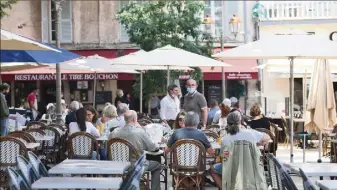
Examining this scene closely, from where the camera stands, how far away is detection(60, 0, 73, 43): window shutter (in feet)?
107

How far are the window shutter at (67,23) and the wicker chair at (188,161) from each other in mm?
21562

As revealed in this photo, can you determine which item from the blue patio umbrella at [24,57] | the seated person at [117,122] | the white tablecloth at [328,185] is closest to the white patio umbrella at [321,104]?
the seated person at [117,122]

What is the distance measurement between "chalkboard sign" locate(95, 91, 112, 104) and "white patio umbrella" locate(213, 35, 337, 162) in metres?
17.4

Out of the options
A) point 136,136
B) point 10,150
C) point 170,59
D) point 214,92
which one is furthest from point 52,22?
point 136,136

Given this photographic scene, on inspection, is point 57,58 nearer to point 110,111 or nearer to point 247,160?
point 110,111

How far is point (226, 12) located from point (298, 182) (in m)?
18.7

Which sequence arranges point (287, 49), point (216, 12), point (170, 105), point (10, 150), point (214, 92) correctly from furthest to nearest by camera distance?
point (216, 12) < point (214, 92) < point (170, 105) < point (287, 49) < point (10, 150)

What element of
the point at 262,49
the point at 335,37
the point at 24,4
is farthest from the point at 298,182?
the point at 24,4

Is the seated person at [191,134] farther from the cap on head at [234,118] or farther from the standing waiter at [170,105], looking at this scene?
the standing waiter at [170,105]

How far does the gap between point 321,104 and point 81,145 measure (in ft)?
18.7

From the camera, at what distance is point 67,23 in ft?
108

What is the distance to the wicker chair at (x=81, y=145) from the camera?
41.4ft

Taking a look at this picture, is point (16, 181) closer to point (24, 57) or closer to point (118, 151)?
point (118, 151)

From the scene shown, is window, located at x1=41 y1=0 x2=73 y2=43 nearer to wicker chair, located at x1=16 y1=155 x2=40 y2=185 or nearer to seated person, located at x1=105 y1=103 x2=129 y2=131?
seated person, located at x1=105 y1=103 x2=129 y2=131
